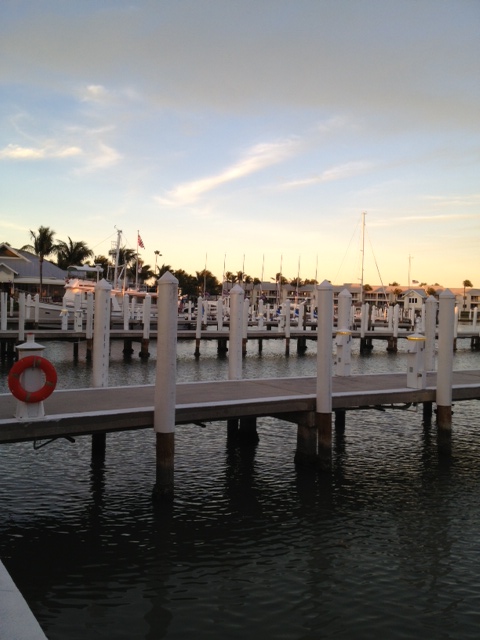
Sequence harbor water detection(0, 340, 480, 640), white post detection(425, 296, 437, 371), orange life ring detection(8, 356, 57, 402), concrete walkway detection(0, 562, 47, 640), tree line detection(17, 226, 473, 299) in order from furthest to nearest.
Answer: tree line detection(17, 226, 473, 299), white post detection(425, 296, 437, 371), orange life ring detection(8, 356, 57, 402), harbor water detection(0, 340, 480, 640), concrete walkway detection(0, 562, 47, 640)

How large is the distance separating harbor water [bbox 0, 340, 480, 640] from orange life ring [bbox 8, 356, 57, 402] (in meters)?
1.87

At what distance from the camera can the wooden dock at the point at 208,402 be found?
356 inches

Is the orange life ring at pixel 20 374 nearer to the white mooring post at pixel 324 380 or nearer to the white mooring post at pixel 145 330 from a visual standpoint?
the white mooring post at pixel 324 380

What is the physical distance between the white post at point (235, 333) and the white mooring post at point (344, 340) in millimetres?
2196

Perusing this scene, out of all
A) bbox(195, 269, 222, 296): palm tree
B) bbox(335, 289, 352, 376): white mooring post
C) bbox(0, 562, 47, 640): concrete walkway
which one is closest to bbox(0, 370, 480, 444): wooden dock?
bbox(335, 289, 352, 376): white mooring post

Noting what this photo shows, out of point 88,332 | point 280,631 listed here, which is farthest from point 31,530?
point 88,332

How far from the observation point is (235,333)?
13.7 m

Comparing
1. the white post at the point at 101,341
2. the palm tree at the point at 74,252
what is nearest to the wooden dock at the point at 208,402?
the white post at the point at 101,341

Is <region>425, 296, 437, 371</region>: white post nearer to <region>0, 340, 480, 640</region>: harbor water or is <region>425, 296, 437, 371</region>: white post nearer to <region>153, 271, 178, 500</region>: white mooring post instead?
<region>0, 340, 480, 640</region>: harbor water

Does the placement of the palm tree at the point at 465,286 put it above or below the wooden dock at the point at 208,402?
above

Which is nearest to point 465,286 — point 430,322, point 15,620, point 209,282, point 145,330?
point 209,282

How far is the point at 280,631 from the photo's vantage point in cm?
652

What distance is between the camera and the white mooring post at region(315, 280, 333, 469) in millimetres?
11438

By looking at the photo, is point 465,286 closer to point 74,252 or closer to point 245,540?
point 74,252
